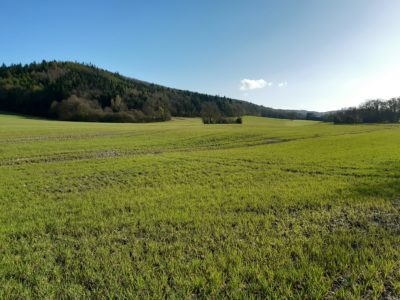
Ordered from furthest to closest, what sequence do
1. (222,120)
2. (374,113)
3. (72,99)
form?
(374,113), (222,120), (72,99)

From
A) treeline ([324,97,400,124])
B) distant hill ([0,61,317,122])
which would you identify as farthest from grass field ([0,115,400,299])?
treeline ([324,97,400,124])

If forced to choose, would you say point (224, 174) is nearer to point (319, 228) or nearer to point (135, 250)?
point (319, 228)

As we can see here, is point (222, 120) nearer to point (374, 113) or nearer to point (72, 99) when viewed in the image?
point (72, 99)

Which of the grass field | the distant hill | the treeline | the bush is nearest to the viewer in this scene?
the grass field

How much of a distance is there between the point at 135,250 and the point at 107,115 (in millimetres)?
94328

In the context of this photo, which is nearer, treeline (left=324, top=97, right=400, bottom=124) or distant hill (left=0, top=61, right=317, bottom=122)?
distant hill (left=0, top=61, right=317, bottom=122)

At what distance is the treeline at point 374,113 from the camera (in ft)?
348

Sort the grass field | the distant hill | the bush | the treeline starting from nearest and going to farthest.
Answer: the grass field → the distant hill → the bush → the treeline

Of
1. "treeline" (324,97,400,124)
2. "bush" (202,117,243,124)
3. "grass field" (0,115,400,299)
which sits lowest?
"grass field" (0,115,400,299)

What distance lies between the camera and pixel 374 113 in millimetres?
108500

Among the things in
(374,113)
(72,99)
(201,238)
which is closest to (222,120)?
(72,99)

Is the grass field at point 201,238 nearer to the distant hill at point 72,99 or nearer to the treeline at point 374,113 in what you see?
the distant hill at point 72,99

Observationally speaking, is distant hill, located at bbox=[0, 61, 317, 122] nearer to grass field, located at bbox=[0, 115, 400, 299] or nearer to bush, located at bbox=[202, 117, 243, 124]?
bush, located at bbox=[202, 117, 243, 124]

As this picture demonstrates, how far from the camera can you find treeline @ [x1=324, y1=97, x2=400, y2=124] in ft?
348
